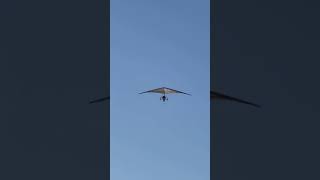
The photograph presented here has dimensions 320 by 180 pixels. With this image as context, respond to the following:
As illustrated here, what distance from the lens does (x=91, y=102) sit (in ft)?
20.8

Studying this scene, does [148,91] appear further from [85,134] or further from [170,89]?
[85,134]

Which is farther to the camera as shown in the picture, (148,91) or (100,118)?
(148,91)

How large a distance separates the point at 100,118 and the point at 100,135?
31 cm

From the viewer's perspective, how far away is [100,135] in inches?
254

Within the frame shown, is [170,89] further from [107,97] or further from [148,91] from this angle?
[107,97]
